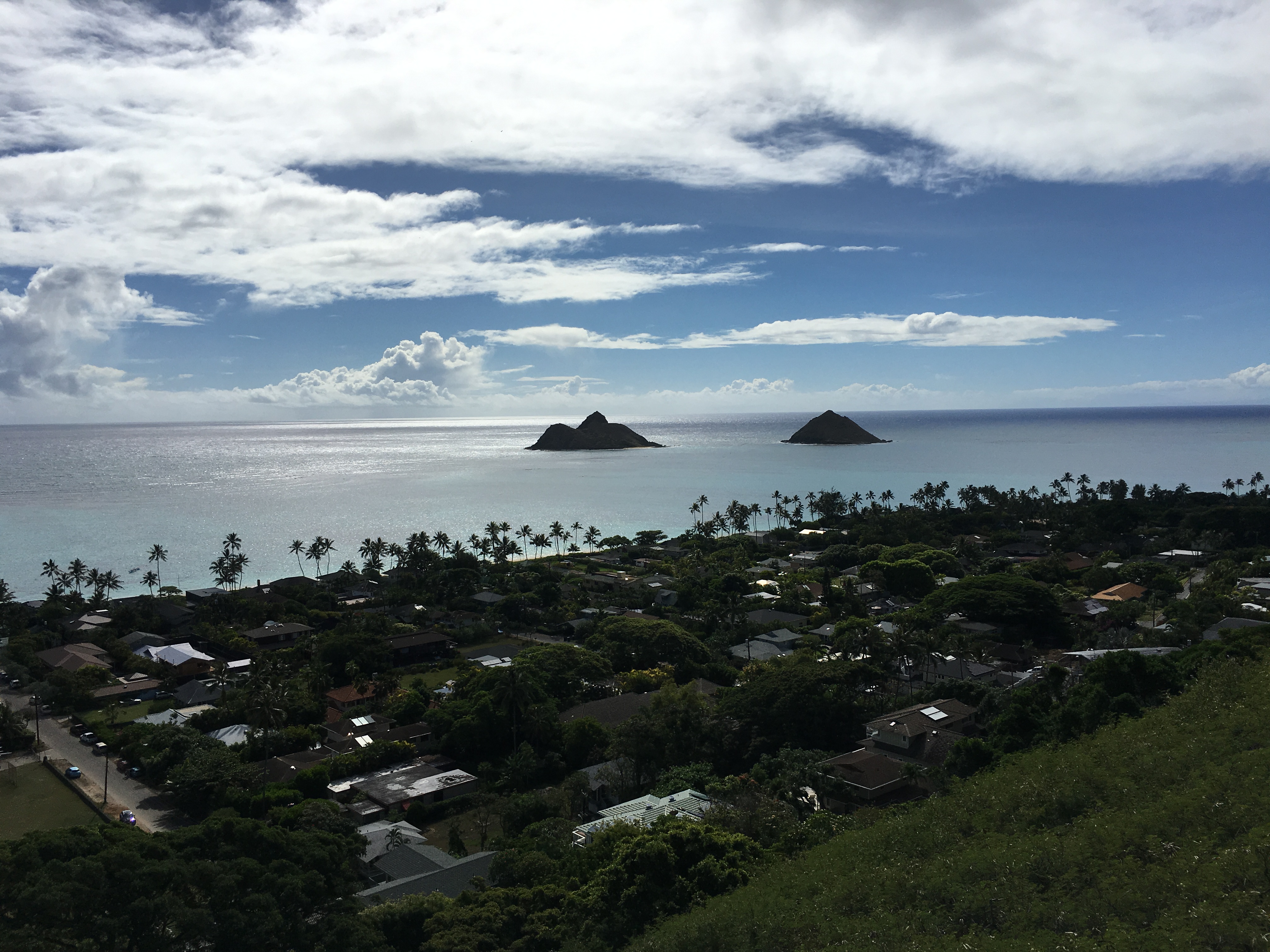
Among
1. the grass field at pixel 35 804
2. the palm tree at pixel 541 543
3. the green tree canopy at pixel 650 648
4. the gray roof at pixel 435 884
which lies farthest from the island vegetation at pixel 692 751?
the palm tree at pixel 541 543

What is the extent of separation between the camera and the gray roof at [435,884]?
57.5 ft

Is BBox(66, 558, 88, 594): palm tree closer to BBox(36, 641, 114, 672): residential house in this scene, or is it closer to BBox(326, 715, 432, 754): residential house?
BBox(36, 641, 114, 672): residential house

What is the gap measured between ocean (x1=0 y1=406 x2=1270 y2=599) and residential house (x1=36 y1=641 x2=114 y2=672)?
1993cm

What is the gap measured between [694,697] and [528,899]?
36.4ft

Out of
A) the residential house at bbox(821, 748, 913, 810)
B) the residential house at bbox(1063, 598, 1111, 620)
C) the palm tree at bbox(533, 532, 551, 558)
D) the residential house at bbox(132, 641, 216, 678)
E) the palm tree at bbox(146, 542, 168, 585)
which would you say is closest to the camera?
the residential house at bbox(821, 748, 913, 810)

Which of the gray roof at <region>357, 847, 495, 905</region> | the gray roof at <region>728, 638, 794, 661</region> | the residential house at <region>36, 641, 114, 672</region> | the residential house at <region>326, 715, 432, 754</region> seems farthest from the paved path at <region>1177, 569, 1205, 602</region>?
the residential house at <region>36, 641, 114, 672</region>

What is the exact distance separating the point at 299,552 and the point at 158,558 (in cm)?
1070

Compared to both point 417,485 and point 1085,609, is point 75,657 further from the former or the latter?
point 417,485

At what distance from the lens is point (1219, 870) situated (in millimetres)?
9719

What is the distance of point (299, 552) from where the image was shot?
6631 centimetres

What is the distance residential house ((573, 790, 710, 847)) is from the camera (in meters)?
18.9

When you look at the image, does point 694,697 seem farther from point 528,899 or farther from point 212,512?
point 212,512

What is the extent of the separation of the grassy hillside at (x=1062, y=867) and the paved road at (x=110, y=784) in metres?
17.6

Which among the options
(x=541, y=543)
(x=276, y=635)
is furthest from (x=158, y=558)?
(x=541, y=543)
